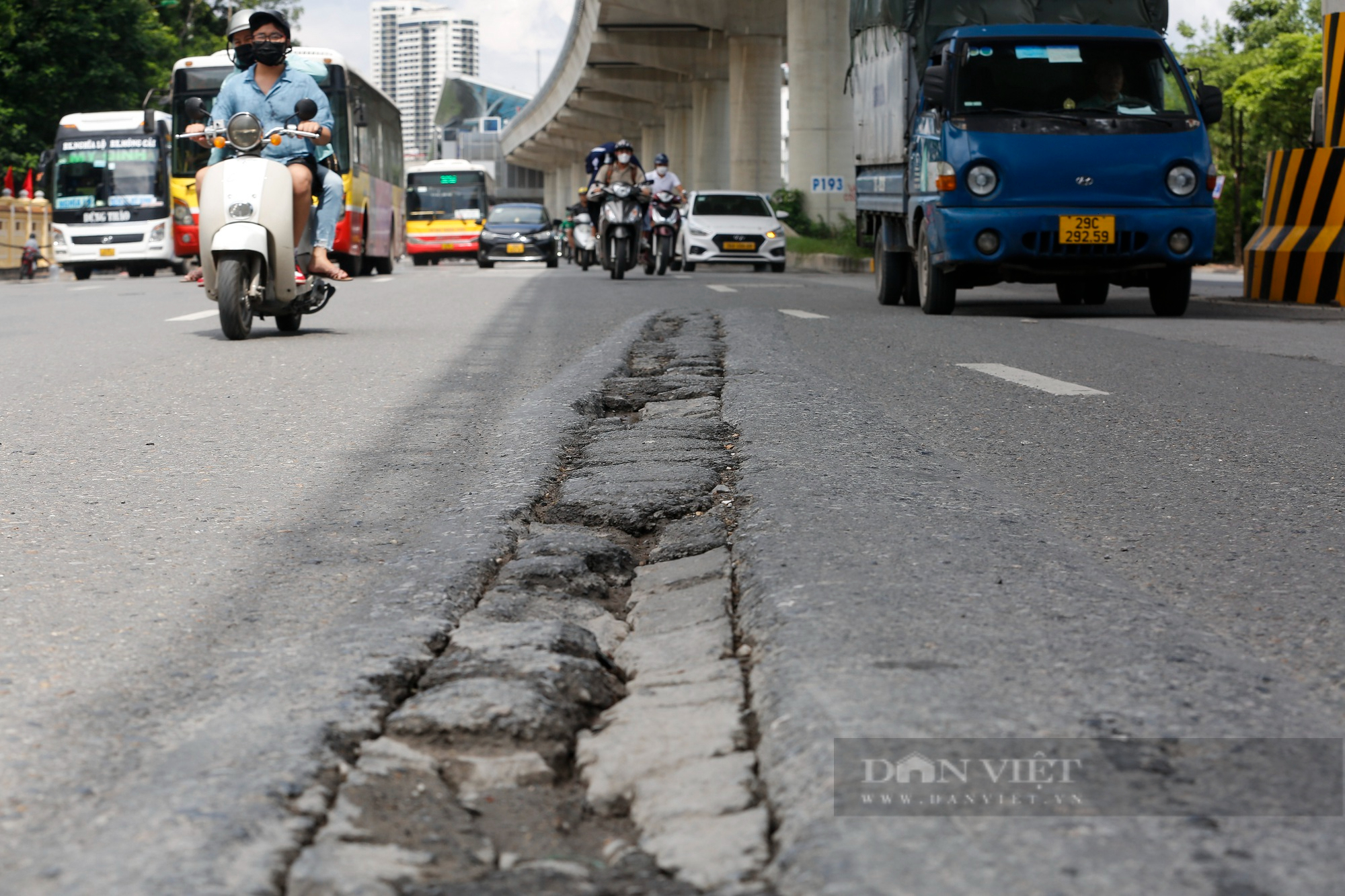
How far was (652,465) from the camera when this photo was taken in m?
4.44

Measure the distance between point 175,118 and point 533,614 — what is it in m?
22.9

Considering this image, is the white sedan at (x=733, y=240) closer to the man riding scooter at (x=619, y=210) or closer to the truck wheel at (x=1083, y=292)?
the man riding scooter at (x=619, y=210)

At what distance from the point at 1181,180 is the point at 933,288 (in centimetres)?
189

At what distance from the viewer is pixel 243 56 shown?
9148 millimetres

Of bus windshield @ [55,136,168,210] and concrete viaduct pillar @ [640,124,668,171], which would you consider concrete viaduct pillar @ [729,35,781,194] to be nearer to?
bus windshield @ [55,136,168,210]

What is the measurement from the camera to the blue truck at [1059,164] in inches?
447

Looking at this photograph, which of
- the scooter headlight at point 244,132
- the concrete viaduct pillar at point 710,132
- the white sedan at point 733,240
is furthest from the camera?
the concrete viaduct pillar at point 710,132

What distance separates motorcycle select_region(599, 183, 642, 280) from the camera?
813 inches

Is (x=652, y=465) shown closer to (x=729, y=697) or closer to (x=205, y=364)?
(x=729, y=697)

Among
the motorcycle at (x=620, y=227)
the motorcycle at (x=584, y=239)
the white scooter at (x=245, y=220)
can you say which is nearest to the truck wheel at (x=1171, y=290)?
the white scooter at (x=245, y=220)

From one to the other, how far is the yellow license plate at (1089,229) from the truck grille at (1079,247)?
5cm

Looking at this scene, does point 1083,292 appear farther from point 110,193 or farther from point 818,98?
point 818,98

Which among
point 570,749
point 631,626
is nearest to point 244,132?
point 631,626

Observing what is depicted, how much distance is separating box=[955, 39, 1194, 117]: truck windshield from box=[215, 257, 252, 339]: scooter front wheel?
5455 millimetres
